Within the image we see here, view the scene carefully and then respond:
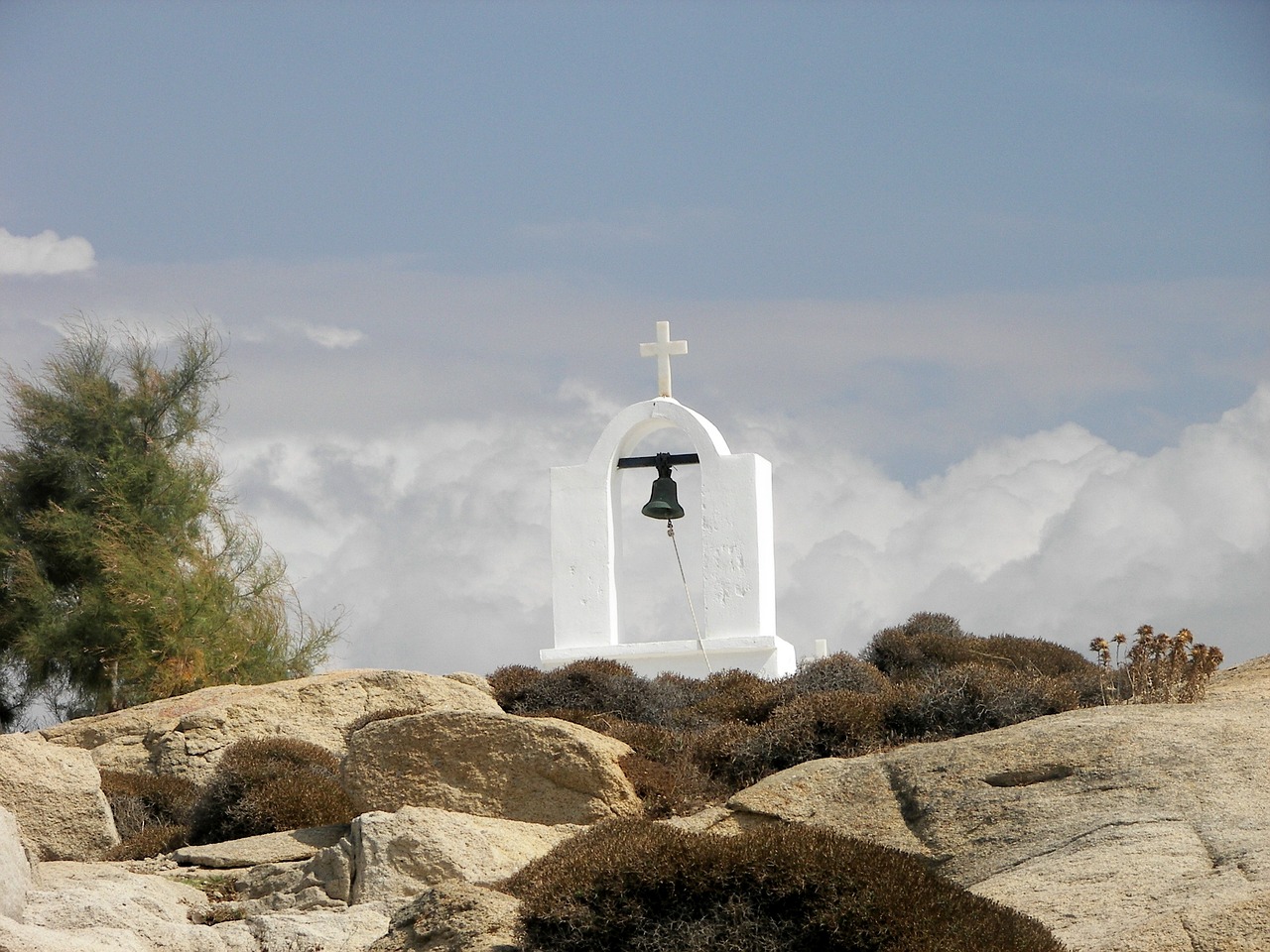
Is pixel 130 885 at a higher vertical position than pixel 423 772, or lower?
lower

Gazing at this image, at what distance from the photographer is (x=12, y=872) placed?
6.53 m

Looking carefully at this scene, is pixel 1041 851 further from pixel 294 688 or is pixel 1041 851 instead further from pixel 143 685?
pixel 143 685

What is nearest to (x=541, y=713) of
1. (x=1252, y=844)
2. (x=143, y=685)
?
(x=1252, y=844)

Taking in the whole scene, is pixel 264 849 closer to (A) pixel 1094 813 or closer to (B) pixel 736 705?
(B) pixel 736 705

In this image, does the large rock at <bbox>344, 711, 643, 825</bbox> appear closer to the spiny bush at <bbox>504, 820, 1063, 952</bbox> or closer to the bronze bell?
the spiny bush at <bbox>504, 820, 1063, 952</bbox>

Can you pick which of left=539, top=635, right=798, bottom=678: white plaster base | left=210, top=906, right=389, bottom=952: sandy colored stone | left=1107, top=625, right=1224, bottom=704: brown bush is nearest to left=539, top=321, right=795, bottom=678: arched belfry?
left=539, top=635, right=798, bottom=678: white plaster base

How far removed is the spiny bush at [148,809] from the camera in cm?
985

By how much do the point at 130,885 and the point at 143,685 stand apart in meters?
13.2

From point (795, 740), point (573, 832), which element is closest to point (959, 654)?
point (795, 740)

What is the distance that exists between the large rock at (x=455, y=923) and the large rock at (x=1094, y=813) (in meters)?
2.12

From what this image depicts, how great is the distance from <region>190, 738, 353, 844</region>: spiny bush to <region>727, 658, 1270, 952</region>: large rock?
3281 millimetres

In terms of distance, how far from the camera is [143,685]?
65.2 ft

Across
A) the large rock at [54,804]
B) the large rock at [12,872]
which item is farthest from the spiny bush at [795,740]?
the large rock at [12,872]

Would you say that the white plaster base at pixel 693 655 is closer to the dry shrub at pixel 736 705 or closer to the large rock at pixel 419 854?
the dry shrub at pixel 736 705
